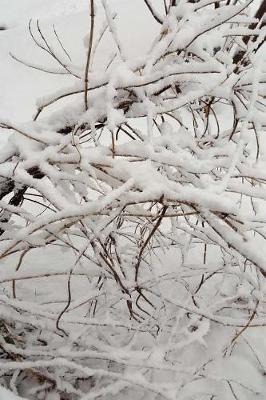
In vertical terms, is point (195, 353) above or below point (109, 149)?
below

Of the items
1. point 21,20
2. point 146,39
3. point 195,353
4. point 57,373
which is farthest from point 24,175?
point 21,20

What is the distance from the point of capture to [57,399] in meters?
1.42

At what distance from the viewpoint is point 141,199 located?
2.51ft

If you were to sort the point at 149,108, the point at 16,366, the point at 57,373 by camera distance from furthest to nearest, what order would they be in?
the point at 57,373 → the point at 16,366 → the point at 149,108

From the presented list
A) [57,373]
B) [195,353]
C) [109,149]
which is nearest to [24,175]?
[109,149]

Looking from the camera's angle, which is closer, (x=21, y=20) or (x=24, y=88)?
(x=24, y=88)

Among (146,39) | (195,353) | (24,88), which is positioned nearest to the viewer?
(195,353)

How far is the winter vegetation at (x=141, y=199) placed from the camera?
2.66 ft

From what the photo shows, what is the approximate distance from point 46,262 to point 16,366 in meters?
0.91

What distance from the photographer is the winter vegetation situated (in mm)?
812

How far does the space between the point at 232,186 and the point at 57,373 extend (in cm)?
93

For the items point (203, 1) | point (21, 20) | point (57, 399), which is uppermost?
point (21, 20)

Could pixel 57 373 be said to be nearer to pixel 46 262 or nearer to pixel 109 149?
pixel 46 262

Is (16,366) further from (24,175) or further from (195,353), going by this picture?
(195,353)
